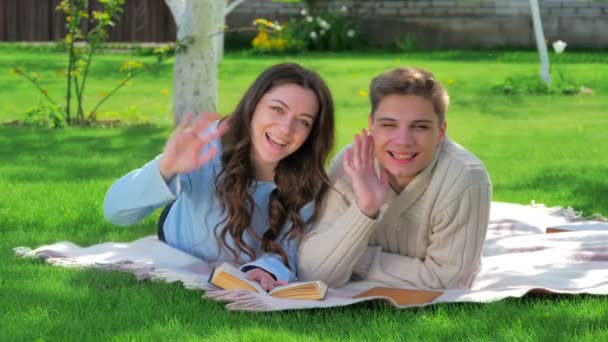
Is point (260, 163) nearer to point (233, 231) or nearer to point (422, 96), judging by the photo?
point (233, 231)

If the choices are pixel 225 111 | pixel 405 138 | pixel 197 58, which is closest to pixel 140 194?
pixel 405 138

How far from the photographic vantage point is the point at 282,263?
198 inches

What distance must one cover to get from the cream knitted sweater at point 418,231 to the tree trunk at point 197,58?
5.07 m

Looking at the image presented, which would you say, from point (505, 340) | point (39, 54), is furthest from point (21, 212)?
point (39, 54)

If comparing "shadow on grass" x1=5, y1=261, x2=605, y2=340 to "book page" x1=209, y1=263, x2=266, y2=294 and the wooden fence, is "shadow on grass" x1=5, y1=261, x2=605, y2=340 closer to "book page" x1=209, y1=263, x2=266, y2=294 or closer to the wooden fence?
"book page" x1=209, y1=263, x2=266, y2=294

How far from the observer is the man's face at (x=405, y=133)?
16.0 ft

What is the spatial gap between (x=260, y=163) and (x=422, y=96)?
80 cm

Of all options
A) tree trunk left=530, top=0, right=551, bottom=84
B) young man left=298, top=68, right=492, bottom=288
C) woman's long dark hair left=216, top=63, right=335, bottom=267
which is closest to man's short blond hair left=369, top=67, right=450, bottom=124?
young man left=298, top=68, right=492, bottom=288

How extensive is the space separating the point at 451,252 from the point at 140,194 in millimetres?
1296

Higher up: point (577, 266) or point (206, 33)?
point (206, 33)

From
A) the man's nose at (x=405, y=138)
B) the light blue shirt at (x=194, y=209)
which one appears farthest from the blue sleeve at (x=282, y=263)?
the man's nose at (x=405, y=138)

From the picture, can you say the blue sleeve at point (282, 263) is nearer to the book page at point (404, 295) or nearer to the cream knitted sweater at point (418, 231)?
the cream knitted sweater at point (418, 231)

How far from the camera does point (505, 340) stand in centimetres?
418

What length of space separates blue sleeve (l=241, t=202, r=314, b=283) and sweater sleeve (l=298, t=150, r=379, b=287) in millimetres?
45
